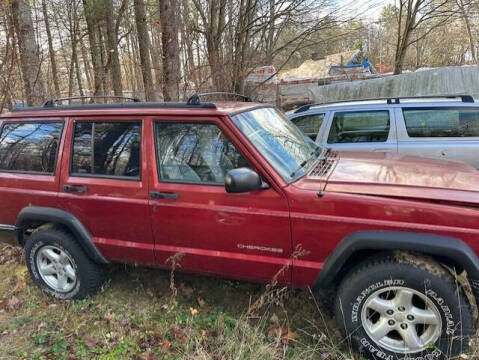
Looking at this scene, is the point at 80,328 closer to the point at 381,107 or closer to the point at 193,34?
the point at 381,107

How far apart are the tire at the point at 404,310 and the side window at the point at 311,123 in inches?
156

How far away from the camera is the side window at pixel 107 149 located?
316cm

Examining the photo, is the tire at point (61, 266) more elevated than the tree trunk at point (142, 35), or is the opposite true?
the tree trunk at point (142, 35)

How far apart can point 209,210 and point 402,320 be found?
5.08 feet

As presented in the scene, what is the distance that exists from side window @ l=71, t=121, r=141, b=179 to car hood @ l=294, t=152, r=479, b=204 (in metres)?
1.43

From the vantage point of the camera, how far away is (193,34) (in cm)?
1103

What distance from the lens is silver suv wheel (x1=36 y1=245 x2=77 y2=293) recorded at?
11.7ft

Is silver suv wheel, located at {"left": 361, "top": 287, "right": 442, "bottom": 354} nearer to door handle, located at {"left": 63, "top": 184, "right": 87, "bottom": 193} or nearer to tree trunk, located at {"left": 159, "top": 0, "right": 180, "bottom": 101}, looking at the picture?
door handle, located at {"left": 63, "top": 184, "right": 87, "bottom": 193}

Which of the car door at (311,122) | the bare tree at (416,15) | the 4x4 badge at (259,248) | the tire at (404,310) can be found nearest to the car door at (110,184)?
the 4x4 badge at (259,248)

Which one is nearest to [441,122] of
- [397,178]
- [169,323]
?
[397,178]

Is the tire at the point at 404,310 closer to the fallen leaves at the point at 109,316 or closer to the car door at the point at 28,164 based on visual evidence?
the fallen leaves at the point at 109,316

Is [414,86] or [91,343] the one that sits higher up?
[414,86]

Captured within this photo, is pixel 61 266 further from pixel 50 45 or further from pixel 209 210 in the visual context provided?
pixel 50 45

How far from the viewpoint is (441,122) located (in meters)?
5.73
